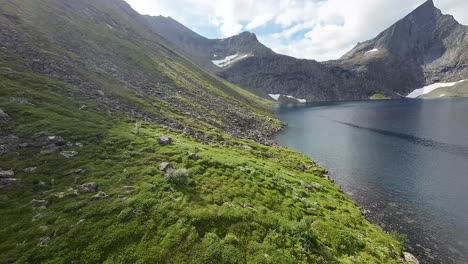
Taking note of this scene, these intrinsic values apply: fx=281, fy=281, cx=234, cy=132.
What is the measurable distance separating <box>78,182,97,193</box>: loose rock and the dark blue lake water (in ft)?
119

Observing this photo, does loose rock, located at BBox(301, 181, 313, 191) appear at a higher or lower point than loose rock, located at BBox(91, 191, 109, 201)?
higher

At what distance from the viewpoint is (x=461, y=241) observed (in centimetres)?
3612

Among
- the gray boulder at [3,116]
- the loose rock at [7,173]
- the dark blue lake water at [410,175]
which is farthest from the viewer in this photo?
the dark blue lake water at [410,175]

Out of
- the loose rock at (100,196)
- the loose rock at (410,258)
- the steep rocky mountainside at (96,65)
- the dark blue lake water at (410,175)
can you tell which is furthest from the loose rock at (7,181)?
the dark blue lake water at (410,175)

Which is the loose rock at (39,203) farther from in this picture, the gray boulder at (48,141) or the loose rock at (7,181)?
the gray boulder at (48,141)

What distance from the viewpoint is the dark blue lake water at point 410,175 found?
3809cm

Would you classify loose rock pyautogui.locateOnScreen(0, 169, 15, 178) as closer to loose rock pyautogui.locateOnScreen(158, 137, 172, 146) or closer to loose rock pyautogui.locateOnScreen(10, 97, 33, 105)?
loose rock pyautogui.locateOnScreen(158, 137, 172, 146)

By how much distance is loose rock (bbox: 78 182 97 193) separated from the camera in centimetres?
2523

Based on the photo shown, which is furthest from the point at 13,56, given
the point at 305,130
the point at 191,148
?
the point at 305,130

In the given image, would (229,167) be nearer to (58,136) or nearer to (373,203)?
(58,136)

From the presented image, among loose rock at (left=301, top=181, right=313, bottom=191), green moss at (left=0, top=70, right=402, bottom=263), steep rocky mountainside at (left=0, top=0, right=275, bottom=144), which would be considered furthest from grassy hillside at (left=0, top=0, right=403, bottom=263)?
steep rocky mountainside at (left=0, top=0, right=275, bottom=144)

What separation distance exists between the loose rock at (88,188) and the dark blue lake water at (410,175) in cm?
3626

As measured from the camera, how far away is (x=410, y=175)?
62562 mm

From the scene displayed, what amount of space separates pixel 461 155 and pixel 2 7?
143 meters
